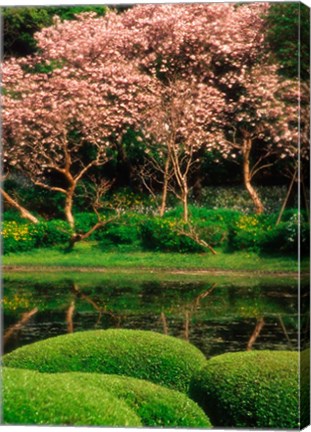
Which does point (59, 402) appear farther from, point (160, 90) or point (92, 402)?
point (160, 90)

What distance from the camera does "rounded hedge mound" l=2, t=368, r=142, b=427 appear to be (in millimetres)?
7324

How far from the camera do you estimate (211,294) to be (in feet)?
29.2

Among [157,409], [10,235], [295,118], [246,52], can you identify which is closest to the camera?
[157,409]

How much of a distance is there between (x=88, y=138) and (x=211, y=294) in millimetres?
1681

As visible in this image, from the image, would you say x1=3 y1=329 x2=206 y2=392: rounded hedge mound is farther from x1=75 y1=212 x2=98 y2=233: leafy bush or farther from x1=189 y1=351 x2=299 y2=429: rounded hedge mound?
x1=75 y1=212 x2=98 y2=233: leafy bush

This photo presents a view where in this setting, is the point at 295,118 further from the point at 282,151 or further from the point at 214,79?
the point at 214,79

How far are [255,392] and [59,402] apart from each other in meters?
1.54

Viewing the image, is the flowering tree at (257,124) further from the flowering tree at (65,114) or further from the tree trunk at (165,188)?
the flowering tree at (65,114)

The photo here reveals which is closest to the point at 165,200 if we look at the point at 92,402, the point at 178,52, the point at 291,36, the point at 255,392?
the point at 178,52

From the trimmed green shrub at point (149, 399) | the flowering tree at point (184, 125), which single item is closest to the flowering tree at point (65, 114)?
the flowering tree at point (184, 125)

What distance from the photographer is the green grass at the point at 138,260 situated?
8812mm

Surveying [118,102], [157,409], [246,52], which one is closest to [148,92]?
[118,102]

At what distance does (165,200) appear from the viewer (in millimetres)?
9055

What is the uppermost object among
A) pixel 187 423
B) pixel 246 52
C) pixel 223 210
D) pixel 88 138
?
pixel 246 52
